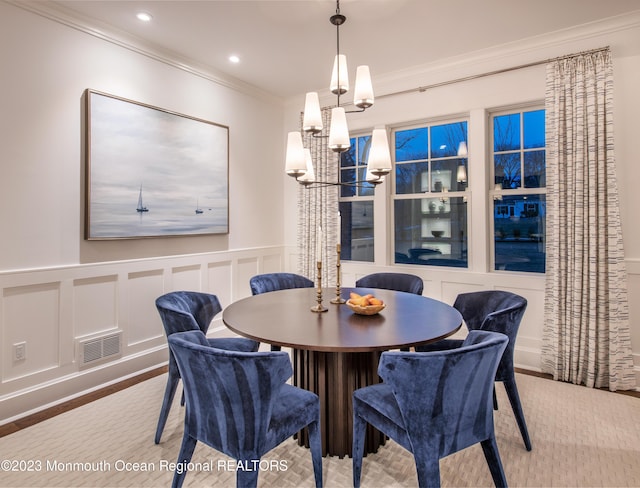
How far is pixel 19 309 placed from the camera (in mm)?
2588

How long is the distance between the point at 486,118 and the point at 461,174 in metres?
0.56

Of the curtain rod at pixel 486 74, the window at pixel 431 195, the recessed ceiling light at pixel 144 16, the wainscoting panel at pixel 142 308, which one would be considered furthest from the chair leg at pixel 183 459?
the curtain rod at pixel 486 74

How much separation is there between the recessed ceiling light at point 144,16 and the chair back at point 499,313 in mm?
3128

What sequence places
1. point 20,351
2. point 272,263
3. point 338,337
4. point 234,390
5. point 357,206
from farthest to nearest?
point 272,263, point 357,206, point 20,351, point 338,337, point 234,390

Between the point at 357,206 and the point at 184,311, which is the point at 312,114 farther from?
the point at 357,206

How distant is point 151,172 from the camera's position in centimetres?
334

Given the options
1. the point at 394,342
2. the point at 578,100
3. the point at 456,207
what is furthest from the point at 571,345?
the point at 394,342

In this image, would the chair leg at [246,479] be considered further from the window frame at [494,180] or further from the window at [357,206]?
the window at [357,206]

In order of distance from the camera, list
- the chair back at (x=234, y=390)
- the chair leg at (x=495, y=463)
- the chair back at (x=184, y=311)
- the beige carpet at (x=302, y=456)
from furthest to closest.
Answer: the chair back at (x=184, y=311), the beige carpet at (x=302, y=456), the chair leg at (x=495, y=463), the chair back at (x=234, y=390)

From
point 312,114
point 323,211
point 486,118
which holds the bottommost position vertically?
point 323,211

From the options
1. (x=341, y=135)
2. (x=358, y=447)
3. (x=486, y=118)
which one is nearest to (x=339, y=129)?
(x=341, y=135)

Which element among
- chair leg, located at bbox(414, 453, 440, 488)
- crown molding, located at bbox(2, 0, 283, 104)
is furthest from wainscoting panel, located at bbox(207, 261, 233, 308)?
chair leg, located at bbox(414, 453, 440, 488)

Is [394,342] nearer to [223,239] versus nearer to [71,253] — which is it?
[71,253]

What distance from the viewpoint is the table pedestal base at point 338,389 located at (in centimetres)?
203
